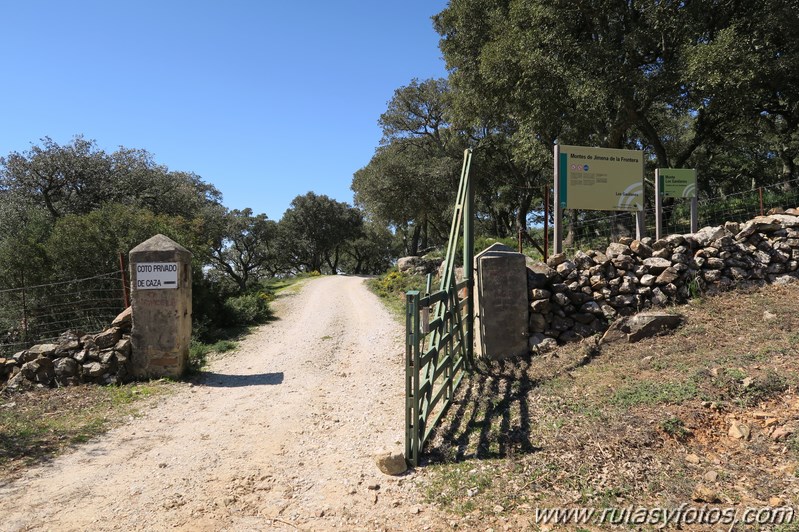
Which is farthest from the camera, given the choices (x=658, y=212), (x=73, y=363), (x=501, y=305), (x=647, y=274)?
(x=658, y=212)

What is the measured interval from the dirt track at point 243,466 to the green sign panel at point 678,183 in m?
6.47

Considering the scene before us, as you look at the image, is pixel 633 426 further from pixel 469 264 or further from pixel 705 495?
pixel 469 264

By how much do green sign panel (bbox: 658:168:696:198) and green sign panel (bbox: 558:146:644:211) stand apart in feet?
3.01

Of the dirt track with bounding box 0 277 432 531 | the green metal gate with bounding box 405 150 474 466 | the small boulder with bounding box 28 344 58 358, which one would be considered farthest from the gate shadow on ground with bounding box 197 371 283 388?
the green metal gate with bounding box 405 150 474 466

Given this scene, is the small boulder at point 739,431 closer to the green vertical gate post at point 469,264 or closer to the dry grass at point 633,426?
the dry grass at point 633,426

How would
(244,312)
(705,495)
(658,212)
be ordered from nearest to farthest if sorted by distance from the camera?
(705,495), (658,212), (244,312)

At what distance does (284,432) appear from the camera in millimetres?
5199

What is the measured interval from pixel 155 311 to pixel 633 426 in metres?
6.88

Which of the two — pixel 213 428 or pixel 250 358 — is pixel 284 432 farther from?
pixel 250 358

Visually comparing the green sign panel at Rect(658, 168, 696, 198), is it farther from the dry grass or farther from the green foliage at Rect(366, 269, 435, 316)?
the green foliage at Rect(366, 269, 435, 316)

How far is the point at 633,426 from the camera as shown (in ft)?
14.0

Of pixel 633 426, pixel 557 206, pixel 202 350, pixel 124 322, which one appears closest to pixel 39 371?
pixel 124 322

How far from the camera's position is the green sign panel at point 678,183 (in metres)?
9.19

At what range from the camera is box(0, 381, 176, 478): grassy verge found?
4.68m
